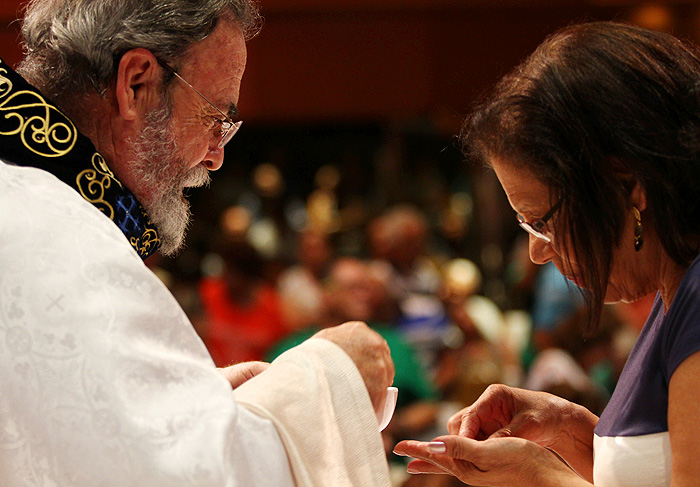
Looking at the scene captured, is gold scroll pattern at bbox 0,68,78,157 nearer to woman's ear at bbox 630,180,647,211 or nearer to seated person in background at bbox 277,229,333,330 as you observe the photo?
woman's ear at bbox 630,180,647,211

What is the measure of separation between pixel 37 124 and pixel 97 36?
0.22 metres

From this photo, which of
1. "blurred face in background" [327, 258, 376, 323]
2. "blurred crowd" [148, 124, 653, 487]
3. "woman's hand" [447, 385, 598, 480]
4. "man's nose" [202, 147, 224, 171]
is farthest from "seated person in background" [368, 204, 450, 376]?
"man's nose" [202, 147, 224, 171]

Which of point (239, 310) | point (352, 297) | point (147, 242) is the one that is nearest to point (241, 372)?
point (147, 242)

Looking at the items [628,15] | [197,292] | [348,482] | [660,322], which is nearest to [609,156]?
[660,322]

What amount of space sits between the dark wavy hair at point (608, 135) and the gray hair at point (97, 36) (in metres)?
0.60

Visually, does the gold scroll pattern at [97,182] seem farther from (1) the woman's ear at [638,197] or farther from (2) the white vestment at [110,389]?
(1) the woman's ear at [638,197]

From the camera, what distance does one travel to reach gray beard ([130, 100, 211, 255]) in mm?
1478

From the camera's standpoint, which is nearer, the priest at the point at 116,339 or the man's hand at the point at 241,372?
the priest at the point at 116,339

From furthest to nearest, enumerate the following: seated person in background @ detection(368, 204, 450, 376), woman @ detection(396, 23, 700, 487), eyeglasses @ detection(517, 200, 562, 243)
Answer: seated person in background @ detection(368, 204, 450, 376)
eyeglasses @ detection(517, 200, 562, 243)
woman @ detection(396, 23, 700, 487)

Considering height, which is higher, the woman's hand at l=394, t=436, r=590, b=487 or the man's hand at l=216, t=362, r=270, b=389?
the man's hand at l=216, t=362, r=270, b=389

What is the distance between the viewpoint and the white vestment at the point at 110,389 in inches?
41.8

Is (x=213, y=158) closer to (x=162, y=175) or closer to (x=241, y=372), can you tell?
(x=162, y=175)

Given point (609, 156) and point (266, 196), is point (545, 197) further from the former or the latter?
point (266, 196)

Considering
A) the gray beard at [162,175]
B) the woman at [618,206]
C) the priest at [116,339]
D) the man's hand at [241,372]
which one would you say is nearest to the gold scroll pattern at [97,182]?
the priest at [116,339]
